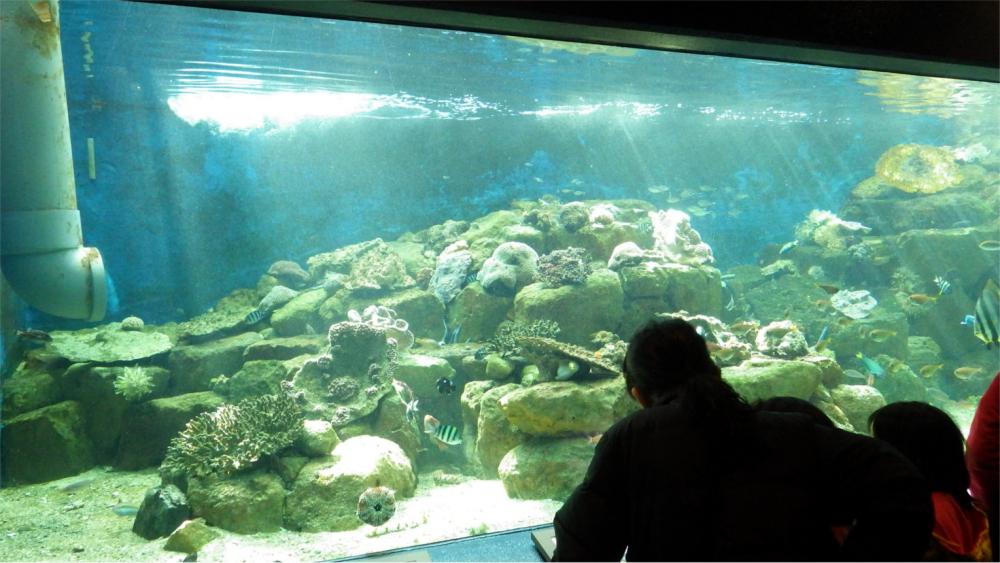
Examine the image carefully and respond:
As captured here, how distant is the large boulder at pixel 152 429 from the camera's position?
8.50m

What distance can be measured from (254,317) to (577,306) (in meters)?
6.85

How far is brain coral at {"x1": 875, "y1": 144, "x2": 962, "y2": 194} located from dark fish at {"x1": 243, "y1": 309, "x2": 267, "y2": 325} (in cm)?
1988

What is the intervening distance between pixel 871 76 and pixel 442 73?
45.7 ft

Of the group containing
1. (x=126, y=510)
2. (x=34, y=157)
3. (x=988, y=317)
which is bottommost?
(x=126, y=510)

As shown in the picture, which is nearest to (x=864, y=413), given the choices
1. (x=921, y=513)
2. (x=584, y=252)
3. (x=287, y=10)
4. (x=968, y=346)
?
(x=584, y=252)

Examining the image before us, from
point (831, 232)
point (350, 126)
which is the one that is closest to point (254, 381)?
point (350, 126)

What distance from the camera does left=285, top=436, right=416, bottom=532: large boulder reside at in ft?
19.1

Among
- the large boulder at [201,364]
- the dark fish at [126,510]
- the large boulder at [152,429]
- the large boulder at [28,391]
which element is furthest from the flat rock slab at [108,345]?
the dark fish at [126,510]

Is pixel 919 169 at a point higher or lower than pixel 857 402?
higher

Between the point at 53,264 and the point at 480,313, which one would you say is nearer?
the point at 53,264

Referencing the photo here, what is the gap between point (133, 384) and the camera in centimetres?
898

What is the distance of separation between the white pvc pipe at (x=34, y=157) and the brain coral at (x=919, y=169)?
21471mm

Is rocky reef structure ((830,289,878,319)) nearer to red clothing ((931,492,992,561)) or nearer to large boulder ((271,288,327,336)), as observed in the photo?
red clothing ((931,492,992,561))

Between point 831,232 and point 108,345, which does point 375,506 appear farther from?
point 831,232
